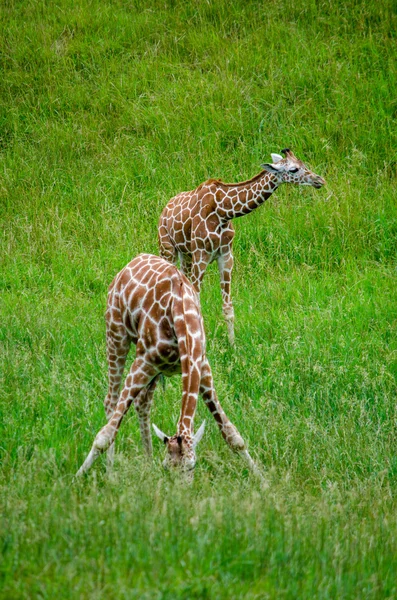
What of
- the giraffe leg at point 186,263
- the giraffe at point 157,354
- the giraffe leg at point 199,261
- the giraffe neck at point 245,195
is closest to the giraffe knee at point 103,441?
the giraffe at point 157,354

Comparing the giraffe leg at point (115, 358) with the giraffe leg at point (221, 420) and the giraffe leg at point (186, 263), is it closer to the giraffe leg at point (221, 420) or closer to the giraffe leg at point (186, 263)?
the giraffe leg at point (221, 420)

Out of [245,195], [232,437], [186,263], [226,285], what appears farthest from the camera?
[186,263]

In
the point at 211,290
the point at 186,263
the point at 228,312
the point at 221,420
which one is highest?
the point at 221,420

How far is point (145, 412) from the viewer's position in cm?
670

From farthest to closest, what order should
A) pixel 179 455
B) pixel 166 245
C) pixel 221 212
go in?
pixel 166 245
pixel 221 212
pixel 179 455

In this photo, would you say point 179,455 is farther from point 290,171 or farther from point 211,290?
point 211,290

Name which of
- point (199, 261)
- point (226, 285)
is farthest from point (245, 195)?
point (226, 285)

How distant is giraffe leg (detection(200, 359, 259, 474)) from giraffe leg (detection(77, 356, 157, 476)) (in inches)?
15.1

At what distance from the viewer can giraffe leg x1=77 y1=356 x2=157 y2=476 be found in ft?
19.9

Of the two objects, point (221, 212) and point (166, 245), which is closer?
point (221, 212)

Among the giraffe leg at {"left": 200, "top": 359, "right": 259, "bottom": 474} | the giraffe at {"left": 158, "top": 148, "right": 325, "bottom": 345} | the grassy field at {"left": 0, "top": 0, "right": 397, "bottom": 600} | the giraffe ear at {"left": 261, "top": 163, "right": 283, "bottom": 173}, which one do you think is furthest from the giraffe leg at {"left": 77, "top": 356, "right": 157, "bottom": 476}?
the giraffe ear at {"left": 261, "top": 163, "right": 283, "bottom": 173}

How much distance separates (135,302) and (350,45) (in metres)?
11.2

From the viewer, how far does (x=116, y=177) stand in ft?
45.4

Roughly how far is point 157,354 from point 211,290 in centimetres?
457
